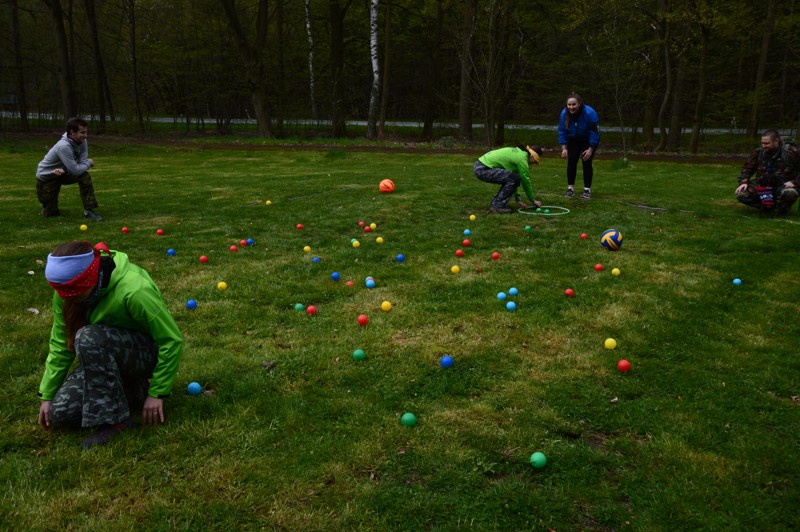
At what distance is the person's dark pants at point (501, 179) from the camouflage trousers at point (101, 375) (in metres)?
7.42

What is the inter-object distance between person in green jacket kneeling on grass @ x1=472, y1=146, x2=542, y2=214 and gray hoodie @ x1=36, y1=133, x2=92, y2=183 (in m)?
6.79

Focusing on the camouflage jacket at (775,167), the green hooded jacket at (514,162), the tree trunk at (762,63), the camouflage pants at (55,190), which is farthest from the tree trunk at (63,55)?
the tree trunk at (762,63)

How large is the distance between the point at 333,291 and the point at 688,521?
158 inches

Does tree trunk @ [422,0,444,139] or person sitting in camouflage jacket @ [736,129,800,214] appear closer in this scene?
person sitting in camouflage jacket @ [736,129,800,214]

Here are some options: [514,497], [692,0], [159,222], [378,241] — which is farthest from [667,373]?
[692,0]

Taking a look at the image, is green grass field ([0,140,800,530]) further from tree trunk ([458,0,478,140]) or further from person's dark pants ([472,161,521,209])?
tree trunk ([458,0,478,140])

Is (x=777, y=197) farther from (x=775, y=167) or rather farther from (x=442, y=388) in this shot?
(x=442, y=388)

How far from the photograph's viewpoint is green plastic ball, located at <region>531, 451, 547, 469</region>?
123 inches

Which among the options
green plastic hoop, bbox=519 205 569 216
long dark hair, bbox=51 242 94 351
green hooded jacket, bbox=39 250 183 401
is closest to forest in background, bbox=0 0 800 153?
green plastic hoop, bbox=519 205 569 216

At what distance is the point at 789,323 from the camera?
5.17m

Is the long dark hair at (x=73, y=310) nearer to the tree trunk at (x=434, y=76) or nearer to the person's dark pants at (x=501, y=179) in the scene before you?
the person's dark pants at (x=501, y=179)

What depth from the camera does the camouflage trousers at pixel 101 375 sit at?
3.11m

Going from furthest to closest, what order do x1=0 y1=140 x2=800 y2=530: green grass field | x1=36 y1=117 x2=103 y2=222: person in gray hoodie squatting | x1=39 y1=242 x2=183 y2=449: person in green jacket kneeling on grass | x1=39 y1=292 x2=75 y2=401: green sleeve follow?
x1=36 y1=117 x2=103 y2=222: person in gray hoodie squatting < x1=39 y1=292 x2=75 y2=401: green sleeve < x1=39 y1=242 x2=183 y2=449: person in green jacket kneeling on grass < x1=0 y1=140 x2=800 y2=530: green grass field

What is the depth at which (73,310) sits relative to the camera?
3098 mm
